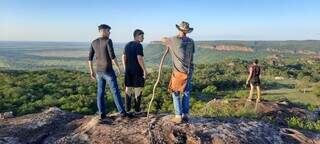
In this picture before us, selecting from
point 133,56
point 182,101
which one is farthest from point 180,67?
point 133,56

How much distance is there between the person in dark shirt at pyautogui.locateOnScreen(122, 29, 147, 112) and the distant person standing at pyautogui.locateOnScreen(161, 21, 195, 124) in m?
1.03

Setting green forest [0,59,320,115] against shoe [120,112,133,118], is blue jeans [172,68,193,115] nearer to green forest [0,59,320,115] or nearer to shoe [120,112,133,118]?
shoe [120,112,133,118]

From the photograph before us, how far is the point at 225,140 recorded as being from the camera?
9.86m

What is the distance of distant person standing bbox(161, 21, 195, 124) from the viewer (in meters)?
10.1

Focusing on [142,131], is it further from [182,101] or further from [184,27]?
[184,27]

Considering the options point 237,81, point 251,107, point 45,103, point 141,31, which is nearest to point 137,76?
point 141,31

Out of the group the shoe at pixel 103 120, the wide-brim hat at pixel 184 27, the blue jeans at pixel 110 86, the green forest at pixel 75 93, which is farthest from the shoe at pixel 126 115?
the green forest at pixel 75 93

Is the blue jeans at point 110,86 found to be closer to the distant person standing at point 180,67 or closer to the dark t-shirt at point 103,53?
the dark t-shirt at point 103,53

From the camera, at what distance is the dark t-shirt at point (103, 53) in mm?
10273

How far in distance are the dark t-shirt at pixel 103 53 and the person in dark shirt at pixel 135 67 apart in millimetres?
986

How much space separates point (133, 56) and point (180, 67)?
1566mm

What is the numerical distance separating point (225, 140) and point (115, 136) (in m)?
2.24

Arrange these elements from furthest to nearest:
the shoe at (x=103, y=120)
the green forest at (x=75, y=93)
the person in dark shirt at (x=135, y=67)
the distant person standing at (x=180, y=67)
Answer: the green forest at (x=75, y=93) < the person in dark shirt at (x=135, y=67) < the shoe at (x=103, y=120) < the distant person standing at (x=180, y=67)

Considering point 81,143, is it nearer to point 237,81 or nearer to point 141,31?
point 141,31
